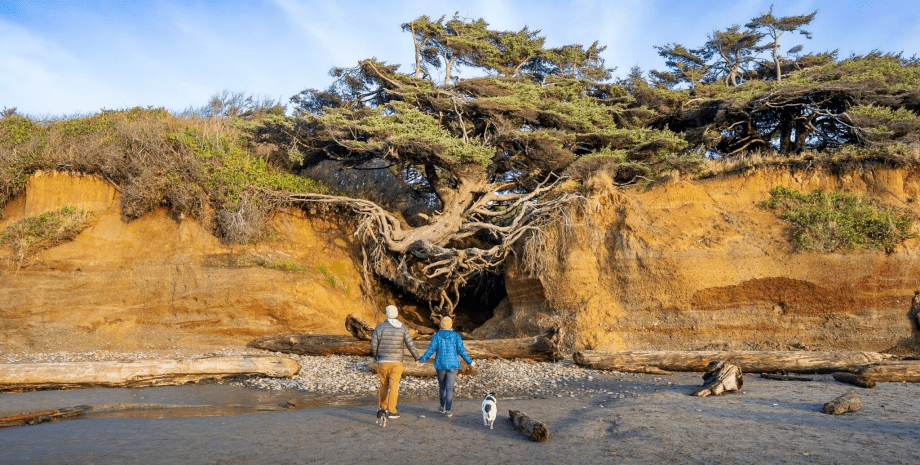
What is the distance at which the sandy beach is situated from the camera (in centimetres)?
576

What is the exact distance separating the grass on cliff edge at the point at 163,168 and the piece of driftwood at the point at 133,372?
23.7 ft

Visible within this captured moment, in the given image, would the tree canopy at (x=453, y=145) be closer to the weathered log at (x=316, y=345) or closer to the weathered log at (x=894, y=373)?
the weathered log at (x=316, y=345)

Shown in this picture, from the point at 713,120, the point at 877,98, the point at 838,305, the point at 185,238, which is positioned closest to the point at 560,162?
the point at 713,120

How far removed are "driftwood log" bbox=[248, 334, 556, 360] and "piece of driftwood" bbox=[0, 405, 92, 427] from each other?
6.12 metres

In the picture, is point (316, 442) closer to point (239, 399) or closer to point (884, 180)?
point (239, 399)

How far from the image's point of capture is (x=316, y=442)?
6512 mm

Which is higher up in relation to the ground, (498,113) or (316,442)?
(498,113)

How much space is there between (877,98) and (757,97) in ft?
11.5

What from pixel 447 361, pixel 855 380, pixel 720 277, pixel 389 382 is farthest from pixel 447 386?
pixel 720 277

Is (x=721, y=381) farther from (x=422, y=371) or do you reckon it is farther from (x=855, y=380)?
(x=422, y=371)

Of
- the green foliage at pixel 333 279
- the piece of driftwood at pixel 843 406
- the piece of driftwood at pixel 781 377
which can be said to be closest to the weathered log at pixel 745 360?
the piece of driftwood at pixel 781 377

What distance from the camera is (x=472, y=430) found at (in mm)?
7203

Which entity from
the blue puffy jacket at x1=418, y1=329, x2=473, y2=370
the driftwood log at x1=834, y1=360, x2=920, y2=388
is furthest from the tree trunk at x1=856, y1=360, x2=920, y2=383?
the blue puffy jacket at x1=418, y1=329, x2=473, y2=370

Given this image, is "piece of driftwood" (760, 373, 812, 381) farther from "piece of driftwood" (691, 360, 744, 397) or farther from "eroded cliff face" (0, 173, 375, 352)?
"eroded cliff face" (0, 173, 375, 352)
